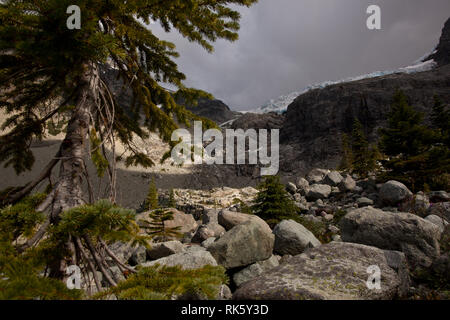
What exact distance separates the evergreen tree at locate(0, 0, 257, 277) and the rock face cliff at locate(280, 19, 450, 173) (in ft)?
179

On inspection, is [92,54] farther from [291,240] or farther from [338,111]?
[338,111]

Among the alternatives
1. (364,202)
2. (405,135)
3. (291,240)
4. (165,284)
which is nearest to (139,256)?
(291,240)

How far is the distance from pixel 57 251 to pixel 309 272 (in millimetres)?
2820

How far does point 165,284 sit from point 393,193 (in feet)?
32.6

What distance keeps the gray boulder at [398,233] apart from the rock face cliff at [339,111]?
51.6 m

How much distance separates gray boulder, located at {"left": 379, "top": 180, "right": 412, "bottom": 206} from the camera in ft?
26.7

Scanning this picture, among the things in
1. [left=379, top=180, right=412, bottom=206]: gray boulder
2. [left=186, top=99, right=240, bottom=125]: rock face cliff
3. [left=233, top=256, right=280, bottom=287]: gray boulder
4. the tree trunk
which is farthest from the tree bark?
[left=186, top=99, right=240, bottom=125]: rock face cliff

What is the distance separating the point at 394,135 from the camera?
12320mm

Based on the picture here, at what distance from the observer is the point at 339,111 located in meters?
61.1

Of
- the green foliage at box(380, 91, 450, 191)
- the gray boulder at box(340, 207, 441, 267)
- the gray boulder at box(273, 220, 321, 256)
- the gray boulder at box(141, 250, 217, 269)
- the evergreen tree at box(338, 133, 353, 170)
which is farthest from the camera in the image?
the evergreen tree at box(338, 133, 353, 170)

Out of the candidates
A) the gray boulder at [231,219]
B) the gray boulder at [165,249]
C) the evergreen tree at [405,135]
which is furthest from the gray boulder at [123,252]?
the evergreen tree at [405,135]

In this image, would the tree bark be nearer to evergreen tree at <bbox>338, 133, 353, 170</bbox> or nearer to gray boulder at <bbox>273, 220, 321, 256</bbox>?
gray boulder at <bbox>273, 220, 321, 256</bbox>
